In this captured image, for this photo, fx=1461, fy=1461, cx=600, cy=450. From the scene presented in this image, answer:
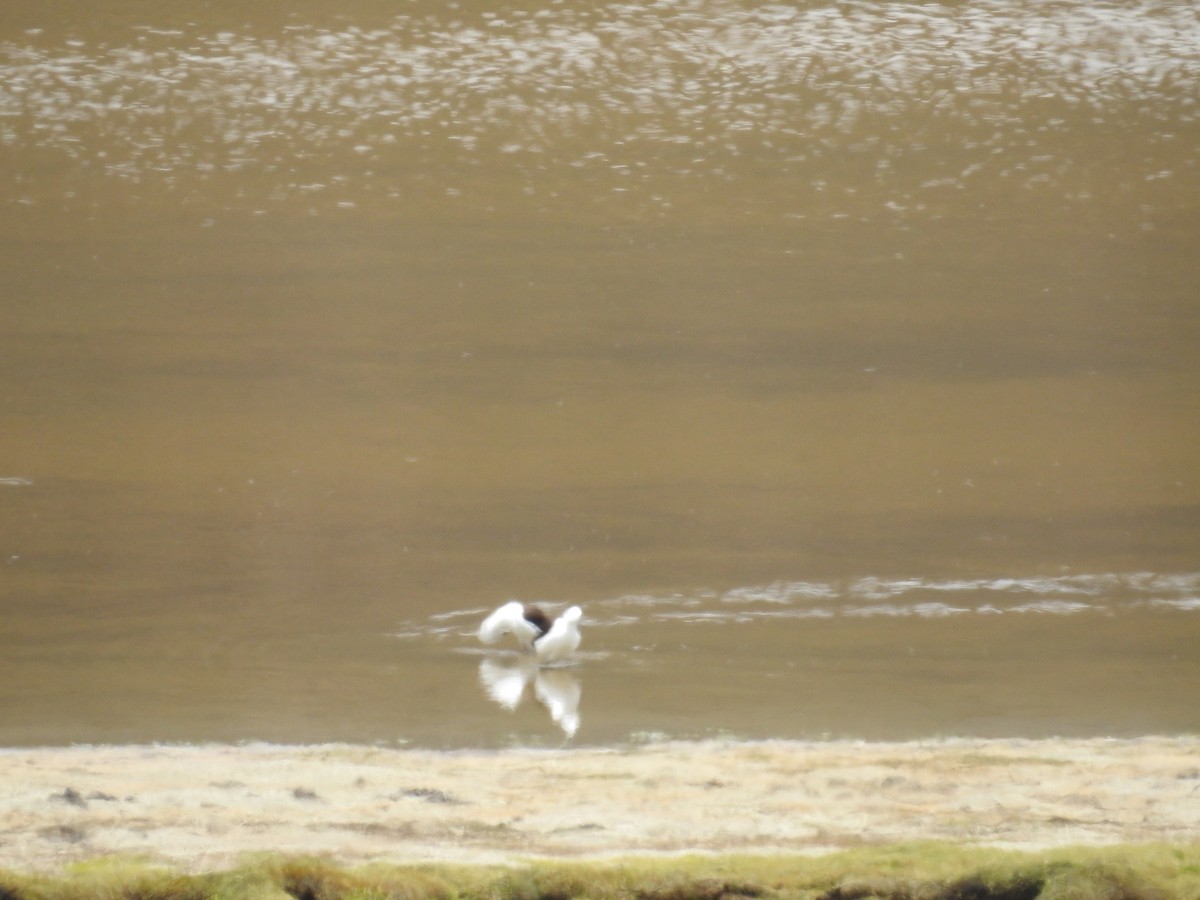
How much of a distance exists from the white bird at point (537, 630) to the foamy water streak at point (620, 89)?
424 centimetres

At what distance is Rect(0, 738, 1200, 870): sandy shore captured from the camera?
259cm

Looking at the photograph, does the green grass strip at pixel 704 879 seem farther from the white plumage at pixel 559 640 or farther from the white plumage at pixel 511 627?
the white plumage at pixel 511 627

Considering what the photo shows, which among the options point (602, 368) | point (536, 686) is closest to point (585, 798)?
point (536, 686)

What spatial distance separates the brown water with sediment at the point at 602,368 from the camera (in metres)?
4.64

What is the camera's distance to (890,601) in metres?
5.41

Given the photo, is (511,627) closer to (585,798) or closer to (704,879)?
(585,798)

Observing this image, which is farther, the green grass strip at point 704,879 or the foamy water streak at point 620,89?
the foamy water streak at point 620,89

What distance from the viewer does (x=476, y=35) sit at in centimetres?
893

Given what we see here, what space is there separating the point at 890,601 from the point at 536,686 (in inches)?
64.1

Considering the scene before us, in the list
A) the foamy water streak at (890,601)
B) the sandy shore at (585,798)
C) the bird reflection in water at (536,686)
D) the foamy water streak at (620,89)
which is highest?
the foamy water streak at (620,89)

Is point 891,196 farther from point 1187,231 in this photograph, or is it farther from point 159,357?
point 159,357

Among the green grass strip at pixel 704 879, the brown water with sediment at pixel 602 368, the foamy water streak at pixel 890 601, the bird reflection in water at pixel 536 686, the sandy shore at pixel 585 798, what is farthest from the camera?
the foamy water streak at pixel 890 601

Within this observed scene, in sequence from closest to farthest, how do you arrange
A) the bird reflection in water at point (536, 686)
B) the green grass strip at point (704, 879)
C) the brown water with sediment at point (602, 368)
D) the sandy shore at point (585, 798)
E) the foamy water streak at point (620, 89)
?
1. the green grass strip at point (704, 879)
2. the sandy shore at point (585, 798)
3. the bird reflection in water at point (536, 686)
4. the brown water with sediment at point (602, 368)
5. the foamy water streak at point (620, 89)

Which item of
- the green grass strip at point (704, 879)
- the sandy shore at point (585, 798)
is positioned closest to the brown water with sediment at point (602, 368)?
the sandy shore at point (585, 798)
